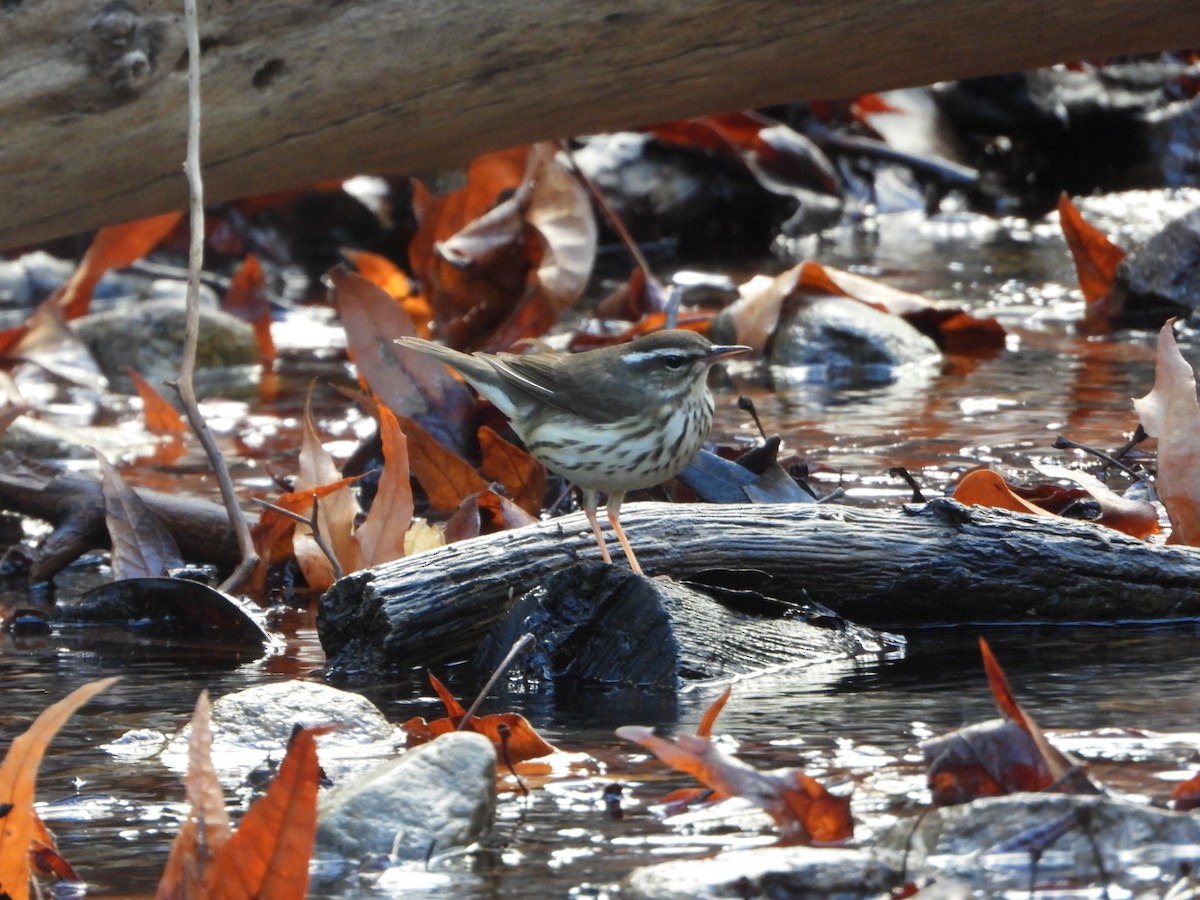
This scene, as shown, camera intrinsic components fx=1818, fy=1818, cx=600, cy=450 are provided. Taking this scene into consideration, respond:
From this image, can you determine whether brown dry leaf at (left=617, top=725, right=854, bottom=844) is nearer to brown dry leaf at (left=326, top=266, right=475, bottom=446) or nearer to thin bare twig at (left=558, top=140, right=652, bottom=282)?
brown dry leaf at (left=326, top=266, right=475, bottom=446)

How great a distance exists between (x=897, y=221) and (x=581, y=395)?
31.0 feet

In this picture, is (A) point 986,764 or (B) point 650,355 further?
(B) point 650,355

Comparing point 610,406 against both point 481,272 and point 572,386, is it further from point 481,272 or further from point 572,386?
point 481,272

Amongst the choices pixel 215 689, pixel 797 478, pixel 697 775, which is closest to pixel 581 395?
pixel 797 478

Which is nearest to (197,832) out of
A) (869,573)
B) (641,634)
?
(641,634)

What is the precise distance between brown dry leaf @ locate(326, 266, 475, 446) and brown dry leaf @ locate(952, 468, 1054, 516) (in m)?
1.97

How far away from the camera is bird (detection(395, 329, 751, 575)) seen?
5.06 meters

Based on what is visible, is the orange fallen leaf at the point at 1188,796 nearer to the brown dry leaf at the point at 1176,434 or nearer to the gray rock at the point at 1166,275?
the brown dry leaf at the point at 1176,434

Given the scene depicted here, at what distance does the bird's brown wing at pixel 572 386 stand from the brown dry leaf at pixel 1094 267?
15.1ft

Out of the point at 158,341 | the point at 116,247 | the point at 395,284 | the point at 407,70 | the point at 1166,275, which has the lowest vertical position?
Result: the point at 1166,275

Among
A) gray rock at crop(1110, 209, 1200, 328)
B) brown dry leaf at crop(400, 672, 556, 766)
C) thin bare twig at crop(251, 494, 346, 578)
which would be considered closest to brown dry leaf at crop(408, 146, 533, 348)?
gray rock at crop(1110, 209, 1200, 328)

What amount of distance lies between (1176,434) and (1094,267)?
504 cm

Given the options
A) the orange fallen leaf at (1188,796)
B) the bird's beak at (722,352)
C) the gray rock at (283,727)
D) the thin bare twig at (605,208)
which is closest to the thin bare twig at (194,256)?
the gray rock at (283,727)

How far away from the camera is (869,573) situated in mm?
4668
